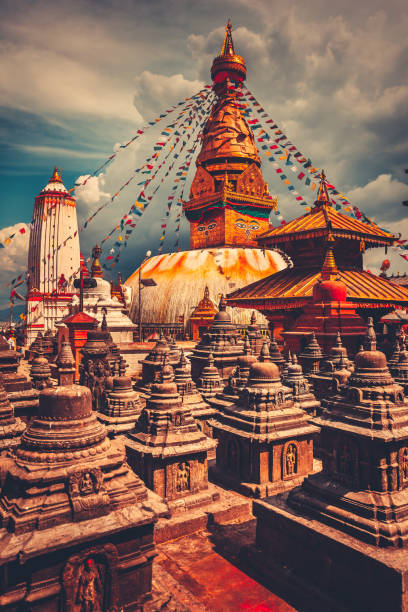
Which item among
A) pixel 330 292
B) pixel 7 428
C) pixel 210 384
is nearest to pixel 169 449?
pixel 7 428

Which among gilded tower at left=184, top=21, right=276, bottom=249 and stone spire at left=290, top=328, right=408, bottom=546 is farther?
gilded tower at left=184, top=21, right=276, bottom=249

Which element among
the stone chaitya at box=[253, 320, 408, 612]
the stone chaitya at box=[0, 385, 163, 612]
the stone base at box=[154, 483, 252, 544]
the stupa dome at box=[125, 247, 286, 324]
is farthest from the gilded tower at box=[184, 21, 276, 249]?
the stone chaitya at box=[0, 385, 163, 612]

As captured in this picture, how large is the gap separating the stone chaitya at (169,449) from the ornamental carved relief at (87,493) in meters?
3.23

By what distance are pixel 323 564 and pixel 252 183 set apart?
34.8 metres

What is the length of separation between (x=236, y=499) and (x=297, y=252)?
1570 centimetres

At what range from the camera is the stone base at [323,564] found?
5.21 m

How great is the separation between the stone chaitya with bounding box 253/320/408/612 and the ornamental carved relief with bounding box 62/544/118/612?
8.67 feet

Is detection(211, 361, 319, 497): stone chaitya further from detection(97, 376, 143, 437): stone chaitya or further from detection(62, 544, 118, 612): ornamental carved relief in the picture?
detection(62, 544, 118, 612): ornamental carved relief

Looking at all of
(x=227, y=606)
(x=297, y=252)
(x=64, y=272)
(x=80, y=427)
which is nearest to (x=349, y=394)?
(x=227, y=606)

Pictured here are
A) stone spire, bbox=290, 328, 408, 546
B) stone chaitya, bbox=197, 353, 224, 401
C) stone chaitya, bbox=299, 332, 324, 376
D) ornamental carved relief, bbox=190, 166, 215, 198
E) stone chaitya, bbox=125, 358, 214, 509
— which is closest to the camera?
stone spire, bbox=290, 328, 408, 546

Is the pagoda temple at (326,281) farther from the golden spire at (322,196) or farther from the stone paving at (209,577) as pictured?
the stone paving at (209,577)

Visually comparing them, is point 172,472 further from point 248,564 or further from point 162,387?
point 248,564

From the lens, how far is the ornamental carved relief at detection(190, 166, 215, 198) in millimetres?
37469

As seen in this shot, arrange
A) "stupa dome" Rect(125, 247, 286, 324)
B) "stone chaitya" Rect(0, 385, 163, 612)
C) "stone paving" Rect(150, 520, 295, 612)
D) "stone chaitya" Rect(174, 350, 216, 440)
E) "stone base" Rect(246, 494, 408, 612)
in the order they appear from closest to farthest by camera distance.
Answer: "stone chaitya" Rect(0, 385, 163, 612)
"stone base" Rect(246, 494, 408, 612)
"stone paving" Rect(150, 520, 295, 612)
"stone chaitya" Rect(174, 350, 216, 440)
"stupa dome" Rect(125, 247, 286, 324)
